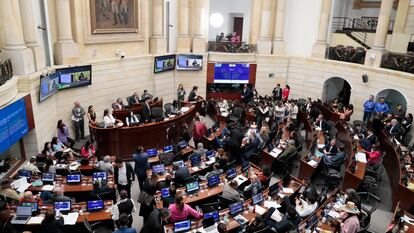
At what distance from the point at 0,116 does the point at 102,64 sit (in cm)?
594

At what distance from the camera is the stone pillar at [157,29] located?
55.0 feet

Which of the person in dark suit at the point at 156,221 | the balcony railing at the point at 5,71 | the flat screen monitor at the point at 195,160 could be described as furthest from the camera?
the flat screen monitor at the point at 195,160

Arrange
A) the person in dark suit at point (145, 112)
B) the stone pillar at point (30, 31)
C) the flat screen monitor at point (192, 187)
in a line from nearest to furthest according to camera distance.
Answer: the flat screen monitor at point (192, 187) < the stone pillar at point (30, 31) < the person in dark suit at point (145, 112)

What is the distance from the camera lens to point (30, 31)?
36.7 ft

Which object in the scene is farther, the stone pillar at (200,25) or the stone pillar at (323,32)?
the stone pillar at (200,25)

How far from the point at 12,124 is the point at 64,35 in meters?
4.65

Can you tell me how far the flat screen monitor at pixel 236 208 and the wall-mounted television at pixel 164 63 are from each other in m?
10.4

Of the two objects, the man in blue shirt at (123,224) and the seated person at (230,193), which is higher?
the man in blue shirt at (123,224)

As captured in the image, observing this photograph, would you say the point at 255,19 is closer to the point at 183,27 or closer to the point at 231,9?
the point at 183,27

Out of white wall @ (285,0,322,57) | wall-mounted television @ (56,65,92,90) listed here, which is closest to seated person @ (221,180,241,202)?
wall-mounted television @ (56,65,92,90)

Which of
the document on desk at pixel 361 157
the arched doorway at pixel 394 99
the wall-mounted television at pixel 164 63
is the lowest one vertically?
the document on desk at pixel 361 157

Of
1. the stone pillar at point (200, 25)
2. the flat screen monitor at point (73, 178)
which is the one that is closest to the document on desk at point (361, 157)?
the flat screen monitor at point (73, 178)

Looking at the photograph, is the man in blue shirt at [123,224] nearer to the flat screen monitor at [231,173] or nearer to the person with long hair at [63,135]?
the flat screen monitor at [231,173]

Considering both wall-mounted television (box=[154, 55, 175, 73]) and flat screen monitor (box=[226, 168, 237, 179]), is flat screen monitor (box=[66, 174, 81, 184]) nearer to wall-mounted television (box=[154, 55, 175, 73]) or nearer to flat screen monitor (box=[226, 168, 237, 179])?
flat screen monitor (box=[226, 168, 237, 179])
